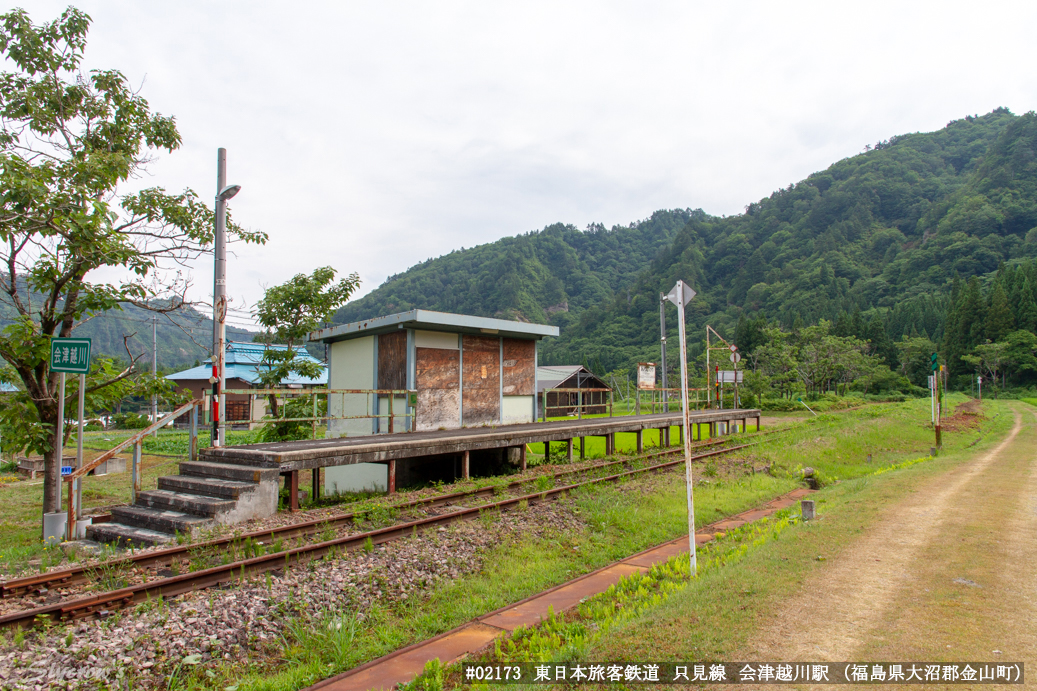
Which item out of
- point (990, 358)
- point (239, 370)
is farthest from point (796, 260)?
point (239, 370)

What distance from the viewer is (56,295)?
834 centimetres

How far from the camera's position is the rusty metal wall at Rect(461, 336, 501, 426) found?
15281 mm

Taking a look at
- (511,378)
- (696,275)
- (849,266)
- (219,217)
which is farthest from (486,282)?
(219,217)

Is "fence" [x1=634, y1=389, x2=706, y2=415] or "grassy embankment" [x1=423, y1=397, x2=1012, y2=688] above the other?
"fence" [x1=634, y1=389, x2=706, y2=415]

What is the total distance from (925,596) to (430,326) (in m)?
11.0

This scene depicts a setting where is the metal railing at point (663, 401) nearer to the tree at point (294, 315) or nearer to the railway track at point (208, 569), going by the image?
the tree at point (294, 315)

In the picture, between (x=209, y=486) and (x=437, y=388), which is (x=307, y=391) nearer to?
(x=437, y=388)

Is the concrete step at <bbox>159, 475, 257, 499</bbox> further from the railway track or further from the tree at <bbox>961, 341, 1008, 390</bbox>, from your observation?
the tree at <bbox>961, 341, 1008, 390</bbox>

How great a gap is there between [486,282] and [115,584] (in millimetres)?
100946

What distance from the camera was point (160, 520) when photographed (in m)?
7.33

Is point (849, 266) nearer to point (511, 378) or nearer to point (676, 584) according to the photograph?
point (511, 378)

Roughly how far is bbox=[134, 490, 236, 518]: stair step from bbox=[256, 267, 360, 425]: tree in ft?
17.5

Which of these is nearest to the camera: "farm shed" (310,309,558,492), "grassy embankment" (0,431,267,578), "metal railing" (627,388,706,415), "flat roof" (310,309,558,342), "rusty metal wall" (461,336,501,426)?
"grassy embankment" (0,431,267,578)
